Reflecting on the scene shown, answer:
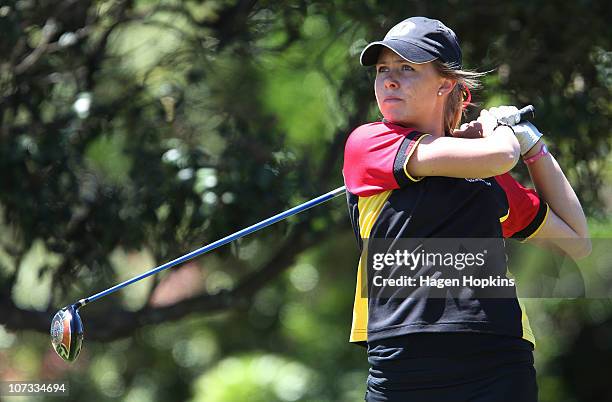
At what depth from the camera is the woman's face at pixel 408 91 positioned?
275 centimetres

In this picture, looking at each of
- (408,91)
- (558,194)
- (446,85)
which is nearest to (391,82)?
(408,91)

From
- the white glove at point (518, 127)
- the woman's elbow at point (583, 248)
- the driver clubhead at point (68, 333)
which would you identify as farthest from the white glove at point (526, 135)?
the driver clubhead at point (68, 333)

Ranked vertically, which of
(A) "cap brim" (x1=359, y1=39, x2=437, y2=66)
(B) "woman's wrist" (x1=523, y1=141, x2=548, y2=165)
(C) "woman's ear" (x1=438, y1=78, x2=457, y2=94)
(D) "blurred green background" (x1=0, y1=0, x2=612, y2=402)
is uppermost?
(A) "cap brim" (x1=359, y1=39, x2=437, y2=66)

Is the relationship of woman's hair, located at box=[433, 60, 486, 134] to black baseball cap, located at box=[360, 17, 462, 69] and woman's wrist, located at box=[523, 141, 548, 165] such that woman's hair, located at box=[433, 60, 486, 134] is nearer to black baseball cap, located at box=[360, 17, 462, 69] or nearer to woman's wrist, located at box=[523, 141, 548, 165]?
black baseball cap, located at box=[360, 17, 462, 69]

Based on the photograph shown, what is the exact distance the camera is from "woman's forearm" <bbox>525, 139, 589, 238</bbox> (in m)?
2.91

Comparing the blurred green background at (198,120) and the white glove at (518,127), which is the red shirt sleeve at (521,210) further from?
the blurred green background at (198,120)

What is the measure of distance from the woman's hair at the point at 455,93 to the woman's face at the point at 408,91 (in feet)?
0.11

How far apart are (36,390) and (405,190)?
2.46 metres

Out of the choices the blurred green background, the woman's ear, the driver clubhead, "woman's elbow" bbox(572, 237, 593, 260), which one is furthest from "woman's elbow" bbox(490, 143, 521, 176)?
the blurred green background

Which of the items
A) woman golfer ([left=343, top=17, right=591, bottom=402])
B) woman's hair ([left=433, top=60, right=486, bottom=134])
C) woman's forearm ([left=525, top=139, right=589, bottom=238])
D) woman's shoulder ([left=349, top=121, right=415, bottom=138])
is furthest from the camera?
woman's forearm ([left=525, top=139, right=589, bottom=238])

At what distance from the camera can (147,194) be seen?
463 centimetres

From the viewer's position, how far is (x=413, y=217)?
2.59 m

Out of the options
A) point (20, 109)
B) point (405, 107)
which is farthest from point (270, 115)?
point (405, 107)

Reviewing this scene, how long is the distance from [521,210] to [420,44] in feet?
1.82
